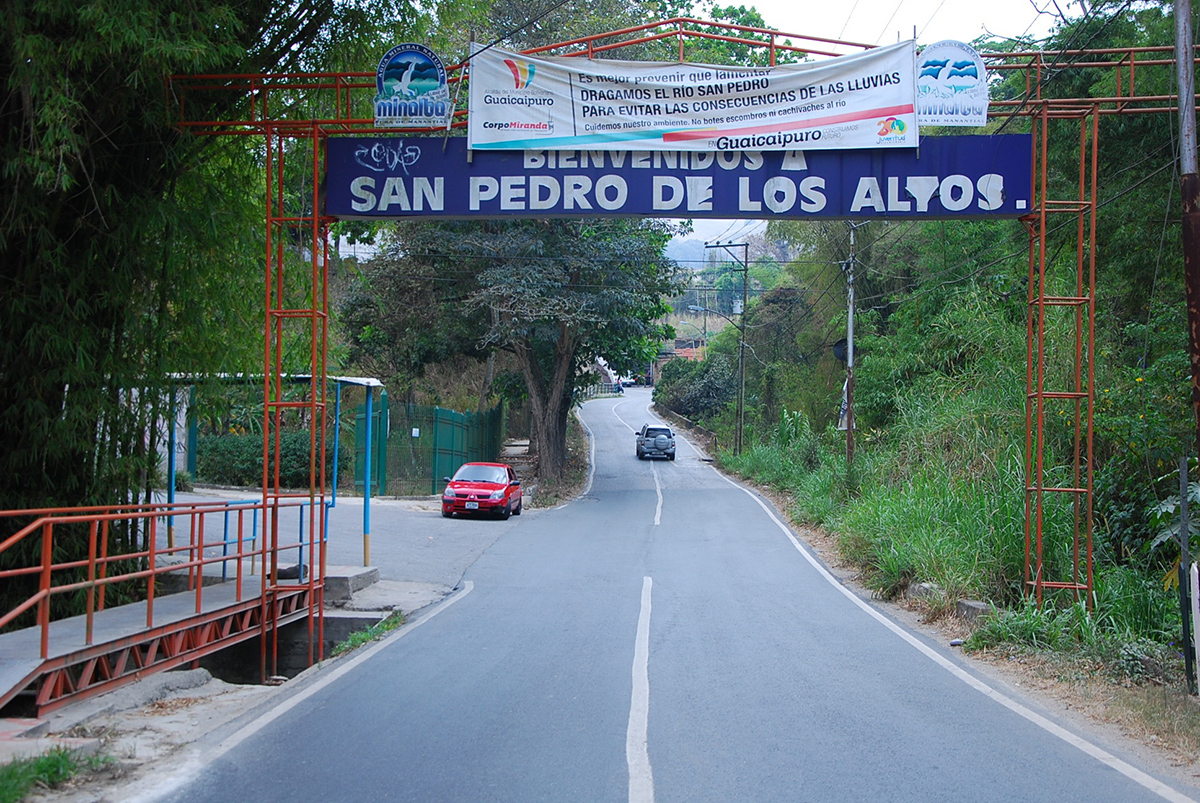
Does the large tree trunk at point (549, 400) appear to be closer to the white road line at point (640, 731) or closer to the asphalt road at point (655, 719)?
the asphalt road at point (655, 719)

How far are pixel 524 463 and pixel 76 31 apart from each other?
1326 inches

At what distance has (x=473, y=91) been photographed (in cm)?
983

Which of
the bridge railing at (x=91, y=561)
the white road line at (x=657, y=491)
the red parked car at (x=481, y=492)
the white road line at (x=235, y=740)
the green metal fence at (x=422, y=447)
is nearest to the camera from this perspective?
the white road line at (x=235, y=740)

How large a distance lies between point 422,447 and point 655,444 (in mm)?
20541

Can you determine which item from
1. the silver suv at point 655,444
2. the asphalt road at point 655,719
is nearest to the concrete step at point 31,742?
the asphalt road at point 655,719

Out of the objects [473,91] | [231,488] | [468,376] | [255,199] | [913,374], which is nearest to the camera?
[473,91]

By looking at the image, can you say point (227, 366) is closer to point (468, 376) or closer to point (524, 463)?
point (524, 463)

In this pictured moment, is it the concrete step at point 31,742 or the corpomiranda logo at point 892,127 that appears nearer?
the concrete step at point 31,742

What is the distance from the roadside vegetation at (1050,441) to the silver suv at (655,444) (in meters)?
18.7

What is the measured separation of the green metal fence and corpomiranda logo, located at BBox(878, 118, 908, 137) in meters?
21.0

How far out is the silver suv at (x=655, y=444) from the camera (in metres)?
48.4

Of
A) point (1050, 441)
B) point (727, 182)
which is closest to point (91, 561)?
point (727, 182)

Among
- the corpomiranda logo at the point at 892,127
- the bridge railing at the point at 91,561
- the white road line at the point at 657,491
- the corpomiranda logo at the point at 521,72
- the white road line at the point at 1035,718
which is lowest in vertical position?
the white road line at the point at 657,491

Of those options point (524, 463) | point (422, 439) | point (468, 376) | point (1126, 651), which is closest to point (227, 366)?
point (1126, 651)
